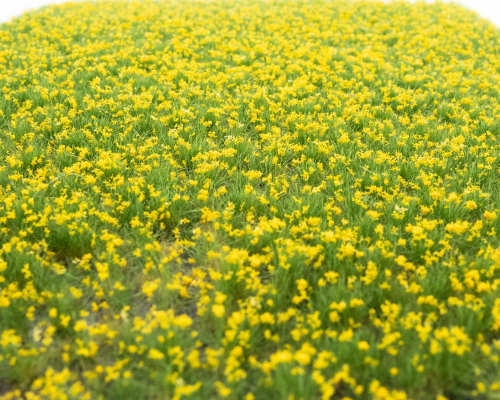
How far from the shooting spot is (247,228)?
3918mm

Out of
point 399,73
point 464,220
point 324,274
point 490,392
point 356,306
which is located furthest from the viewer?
point 399,73

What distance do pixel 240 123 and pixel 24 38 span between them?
6.00 m

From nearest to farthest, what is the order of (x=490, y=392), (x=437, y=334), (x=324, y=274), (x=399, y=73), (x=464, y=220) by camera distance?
(x=490, y=392), (x=437, y=334), (x=324, y=274), (x=464, y=220), (x=399, y=73)

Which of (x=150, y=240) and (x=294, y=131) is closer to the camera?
(x=150, y=240)

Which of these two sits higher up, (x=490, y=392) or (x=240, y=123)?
(x=240, y=123)

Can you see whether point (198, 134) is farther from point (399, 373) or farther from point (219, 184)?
point (399, 373)

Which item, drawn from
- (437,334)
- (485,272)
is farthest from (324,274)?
(485,272)

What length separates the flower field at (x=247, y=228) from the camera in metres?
2.90

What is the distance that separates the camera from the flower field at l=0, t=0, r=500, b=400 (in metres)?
2.90

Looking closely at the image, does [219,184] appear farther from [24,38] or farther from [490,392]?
[24,38]

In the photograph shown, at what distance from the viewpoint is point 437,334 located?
2.91m

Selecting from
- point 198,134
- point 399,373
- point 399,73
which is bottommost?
point 399,373

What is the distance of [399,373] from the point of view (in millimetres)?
2832

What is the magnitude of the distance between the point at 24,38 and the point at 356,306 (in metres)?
8.97
